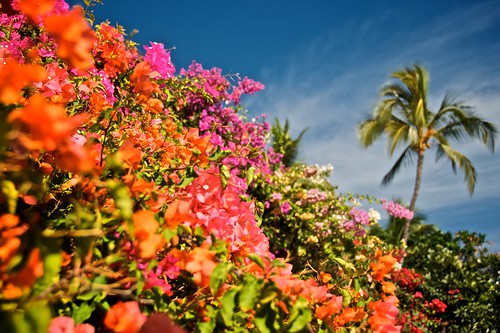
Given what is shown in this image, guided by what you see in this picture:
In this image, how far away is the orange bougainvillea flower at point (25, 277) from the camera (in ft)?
1.82

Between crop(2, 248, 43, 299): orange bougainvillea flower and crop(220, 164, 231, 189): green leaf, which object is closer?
crop(2, 248, 43, 299): orange bougainvillea flower

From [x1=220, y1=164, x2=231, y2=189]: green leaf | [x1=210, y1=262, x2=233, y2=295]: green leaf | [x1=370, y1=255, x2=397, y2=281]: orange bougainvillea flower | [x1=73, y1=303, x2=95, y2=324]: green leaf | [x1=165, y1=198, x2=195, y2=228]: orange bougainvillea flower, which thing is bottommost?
[x1=73, y1=303, x2=95, y2=324]: green leaf

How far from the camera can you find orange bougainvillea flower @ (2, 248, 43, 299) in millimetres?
554

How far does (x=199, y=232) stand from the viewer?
852mm

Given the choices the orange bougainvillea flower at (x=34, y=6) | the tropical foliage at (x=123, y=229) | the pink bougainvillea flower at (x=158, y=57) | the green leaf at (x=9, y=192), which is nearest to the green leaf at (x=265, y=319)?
the tropical foliage at (x=123, y=229)

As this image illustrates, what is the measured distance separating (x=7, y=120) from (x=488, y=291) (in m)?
8.56

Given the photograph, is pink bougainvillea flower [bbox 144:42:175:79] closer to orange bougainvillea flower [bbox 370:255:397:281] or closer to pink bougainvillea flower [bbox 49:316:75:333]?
orange bougainvillea flower [bbox 370:255:397:281]

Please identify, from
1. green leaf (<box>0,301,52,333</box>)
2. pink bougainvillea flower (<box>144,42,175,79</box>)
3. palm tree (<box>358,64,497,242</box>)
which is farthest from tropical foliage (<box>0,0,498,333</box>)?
palm tree (<box>358,64,497,242</box>)

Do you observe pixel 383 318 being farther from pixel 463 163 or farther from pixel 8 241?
pixel 463 163

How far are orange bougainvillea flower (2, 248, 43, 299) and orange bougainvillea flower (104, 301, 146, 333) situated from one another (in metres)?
0.15

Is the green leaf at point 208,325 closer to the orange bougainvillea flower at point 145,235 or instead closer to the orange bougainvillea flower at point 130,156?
the orange bougainvillea flower at point 145,235

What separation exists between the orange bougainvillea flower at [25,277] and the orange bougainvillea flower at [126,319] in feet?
0.49

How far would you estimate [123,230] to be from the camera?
0.75 metres

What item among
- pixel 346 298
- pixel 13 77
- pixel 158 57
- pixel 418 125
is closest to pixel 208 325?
pixel 346 298
